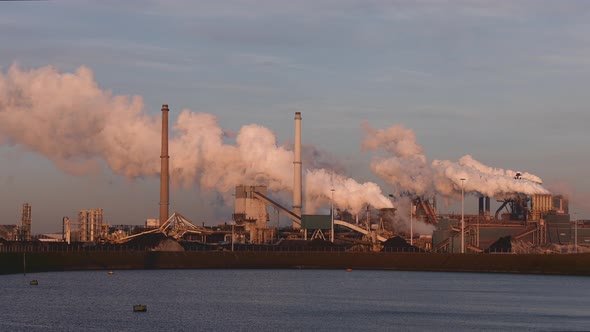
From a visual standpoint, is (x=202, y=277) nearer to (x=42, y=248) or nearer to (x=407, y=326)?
(x=42, y=248)

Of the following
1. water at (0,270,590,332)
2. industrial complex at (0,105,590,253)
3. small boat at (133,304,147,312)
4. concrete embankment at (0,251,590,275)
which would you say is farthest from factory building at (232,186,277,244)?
small boat at (133,304,147,312)

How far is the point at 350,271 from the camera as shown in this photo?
160125 millimetres

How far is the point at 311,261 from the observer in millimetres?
164000

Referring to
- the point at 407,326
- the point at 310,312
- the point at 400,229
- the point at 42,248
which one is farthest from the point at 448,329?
the point at 400,229

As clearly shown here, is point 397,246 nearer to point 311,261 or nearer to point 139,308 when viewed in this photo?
point 311,261

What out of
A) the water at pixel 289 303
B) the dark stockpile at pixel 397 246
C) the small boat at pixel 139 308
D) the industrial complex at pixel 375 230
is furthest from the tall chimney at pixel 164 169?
the small boat at pixel 139 308

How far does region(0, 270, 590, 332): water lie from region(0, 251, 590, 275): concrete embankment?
1227 cm

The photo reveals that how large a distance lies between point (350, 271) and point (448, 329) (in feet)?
289

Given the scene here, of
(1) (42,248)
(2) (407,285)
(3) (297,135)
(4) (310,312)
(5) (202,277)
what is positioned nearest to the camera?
(4) (310,312)

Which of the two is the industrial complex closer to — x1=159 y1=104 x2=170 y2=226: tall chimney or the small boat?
x1=159 y1=104 x2=170 y2=226: tall chimney

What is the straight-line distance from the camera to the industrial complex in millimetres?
178000

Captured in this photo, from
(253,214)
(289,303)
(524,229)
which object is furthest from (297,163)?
(289,303)

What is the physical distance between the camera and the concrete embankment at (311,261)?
490 feet

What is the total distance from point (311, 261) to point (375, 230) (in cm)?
2848
